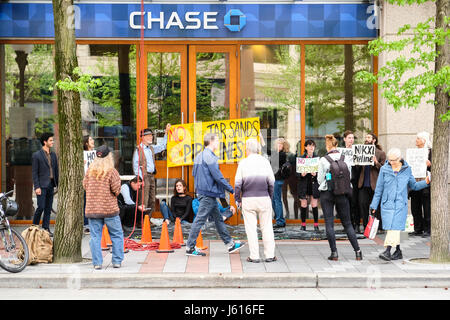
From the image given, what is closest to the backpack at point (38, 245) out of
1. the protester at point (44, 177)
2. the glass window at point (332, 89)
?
the protester at point (44, 177)

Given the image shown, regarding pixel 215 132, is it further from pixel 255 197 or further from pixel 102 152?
pixel 102 152

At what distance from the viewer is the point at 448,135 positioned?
32.1 feet

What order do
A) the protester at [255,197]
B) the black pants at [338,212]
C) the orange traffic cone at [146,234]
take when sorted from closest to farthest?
the protester at [255,197] < the black pants at [338,212] < the orange traffic cone at [146,234]

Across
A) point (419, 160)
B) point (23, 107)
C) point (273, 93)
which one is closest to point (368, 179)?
point (419, 160)

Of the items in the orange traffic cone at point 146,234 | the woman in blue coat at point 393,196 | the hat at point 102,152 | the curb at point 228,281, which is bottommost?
the curb at point 228,281

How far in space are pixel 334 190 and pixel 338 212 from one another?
1.20ft

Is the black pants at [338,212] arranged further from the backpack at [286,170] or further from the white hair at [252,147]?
the backpack at [286,170]

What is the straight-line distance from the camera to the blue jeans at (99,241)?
30.5 ft

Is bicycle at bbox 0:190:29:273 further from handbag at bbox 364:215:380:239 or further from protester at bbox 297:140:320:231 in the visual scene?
protester at bbox 297:140:320:231

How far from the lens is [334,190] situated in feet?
32.3

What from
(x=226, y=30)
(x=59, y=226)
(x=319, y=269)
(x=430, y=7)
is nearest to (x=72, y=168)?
→ (x=59, y=226)

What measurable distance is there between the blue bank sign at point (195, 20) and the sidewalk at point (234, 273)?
526 cm

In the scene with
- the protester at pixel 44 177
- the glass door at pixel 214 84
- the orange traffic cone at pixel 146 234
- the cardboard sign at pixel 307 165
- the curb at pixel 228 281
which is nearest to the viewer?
the curb at pixel 228 281

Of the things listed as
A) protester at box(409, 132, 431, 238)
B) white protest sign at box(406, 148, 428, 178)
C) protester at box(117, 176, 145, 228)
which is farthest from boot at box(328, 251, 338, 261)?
protester at box(117, 176, 145, 228)
